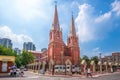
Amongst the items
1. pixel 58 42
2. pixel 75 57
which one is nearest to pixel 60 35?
pixel 58 42

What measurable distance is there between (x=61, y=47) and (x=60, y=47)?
663mm

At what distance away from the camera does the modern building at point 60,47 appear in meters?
80.9

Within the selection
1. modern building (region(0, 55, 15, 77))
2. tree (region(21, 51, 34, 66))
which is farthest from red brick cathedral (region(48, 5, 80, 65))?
modern building (region(0, 55, 15, 77))

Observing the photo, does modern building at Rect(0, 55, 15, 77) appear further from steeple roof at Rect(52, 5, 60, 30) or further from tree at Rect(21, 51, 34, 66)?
tree at Rect(21, 51, 34, 66)

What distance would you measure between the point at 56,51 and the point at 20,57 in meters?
25.4

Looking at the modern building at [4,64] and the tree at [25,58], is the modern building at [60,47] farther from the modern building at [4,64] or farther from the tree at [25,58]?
the modern building at [4,64]

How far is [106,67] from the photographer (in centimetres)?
5756

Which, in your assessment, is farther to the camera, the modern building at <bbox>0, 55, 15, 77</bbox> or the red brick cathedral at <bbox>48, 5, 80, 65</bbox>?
the red brick cathedral at <bbox>48, 5, 80, 65</bbox>

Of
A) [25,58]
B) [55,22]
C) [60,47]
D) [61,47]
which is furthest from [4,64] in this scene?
[25,58]

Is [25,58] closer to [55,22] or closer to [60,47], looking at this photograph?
[60,47]

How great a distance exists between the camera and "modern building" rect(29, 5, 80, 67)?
80938 millimetres

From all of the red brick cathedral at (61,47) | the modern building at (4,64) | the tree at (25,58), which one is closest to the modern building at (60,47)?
the red brick cathedral at (61,47)

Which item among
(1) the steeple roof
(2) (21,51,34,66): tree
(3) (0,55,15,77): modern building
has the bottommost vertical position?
(3) (0,55,15,77): modern building

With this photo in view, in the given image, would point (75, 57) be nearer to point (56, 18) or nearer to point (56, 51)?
point (56, 51)
